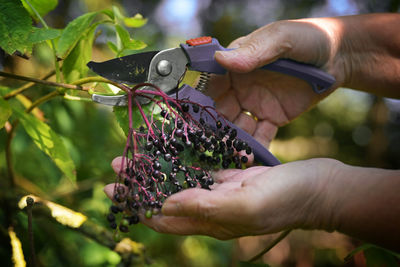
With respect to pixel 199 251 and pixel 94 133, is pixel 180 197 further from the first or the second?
pixel 199 251

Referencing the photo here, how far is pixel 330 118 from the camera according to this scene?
3.58 m

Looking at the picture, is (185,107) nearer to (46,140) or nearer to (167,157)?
Answer: (167,157)

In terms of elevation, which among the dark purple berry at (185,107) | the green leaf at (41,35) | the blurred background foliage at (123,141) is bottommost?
the blurred background foliage at (123,141)

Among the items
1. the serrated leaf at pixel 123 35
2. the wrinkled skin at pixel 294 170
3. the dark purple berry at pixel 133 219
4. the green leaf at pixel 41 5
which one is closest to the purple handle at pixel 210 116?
the wrinkled skin at pixel 294 170

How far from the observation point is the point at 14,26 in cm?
74

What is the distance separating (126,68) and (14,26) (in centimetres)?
31

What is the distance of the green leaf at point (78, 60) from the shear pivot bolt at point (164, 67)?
0.68 feet

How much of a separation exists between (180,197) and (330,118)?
313 centimetres

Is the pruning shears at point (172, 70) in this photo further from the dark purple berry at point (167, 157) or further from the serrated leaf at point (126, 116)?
the dark purple berry at point (167, 157)

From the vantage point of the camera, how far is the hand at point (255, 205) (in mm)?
773

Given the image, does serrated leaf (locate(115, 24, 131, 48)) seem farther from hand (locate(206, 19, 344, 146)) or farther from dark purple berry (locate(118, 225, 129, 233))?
dark purple berry (locate(118, 225, 129, 233))

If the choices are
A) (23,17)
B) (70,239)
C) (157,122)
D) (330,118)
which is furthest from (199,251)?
(330,118)

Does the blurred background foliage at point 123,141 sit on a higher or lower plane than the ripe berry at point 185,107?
lower

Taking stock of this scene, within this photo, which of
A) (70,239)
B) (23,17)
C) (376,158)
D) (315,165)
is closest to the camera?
(23,17)
